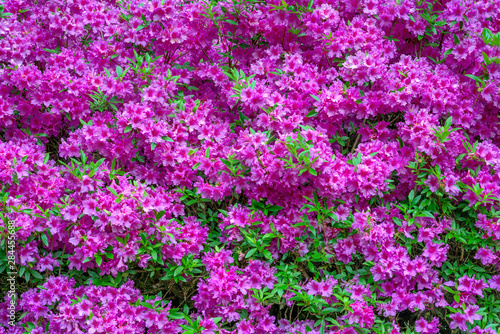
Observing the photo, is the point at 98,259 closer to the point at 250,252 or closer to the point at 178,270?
the point at 178,270

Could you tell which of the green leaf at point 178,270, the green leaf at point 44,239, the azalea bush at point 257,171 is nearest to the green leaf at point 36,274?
the azalea bush at point 257,171

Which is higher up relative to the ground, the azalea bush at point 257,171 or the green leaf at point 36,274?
the azalea bush at point 257,171

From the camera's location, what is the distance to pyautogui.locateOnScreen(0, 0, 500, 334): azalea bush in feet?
8.65

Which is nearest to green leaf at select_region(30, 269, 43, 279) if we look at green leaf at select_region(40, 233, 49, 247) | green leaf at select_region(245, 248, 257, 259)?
green leaf at select_region(40, 233, 49, 247)

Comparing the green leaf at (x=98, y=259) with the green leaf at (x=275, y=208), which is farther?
the green leaf at (x=275, y=208)

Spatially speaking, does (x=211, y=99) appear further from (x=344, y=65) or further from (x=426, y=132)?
(x=426, y=132)

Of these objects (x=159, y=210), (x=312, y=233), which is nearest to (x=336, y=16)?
(x=312, y=233)

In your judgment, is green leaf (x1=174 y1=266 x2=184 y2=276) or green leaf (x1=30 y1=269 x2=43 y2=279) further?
green leaf (x1=30 y1=269 x2=43 y2=279)

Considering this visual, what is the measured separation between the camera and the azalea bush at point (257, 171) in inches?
104

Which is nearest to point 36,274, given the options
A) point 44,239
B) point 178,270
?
point 44,239

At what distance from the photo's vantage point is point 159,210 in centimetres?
259

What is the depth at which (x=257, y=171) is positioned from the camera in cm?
267

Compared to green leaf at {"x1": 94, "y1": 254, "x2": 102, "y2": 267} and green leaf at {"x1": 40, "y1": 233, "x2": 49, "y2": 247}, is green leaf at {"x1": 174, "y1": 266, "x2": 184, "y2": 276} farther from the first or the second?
green leaf at {"x1": 40, "y1": 233, "x2": 49, "y2": 247}

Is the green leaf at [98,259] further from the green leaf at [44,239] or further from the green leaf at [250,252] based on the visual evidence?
the green leaf at [250,252]
